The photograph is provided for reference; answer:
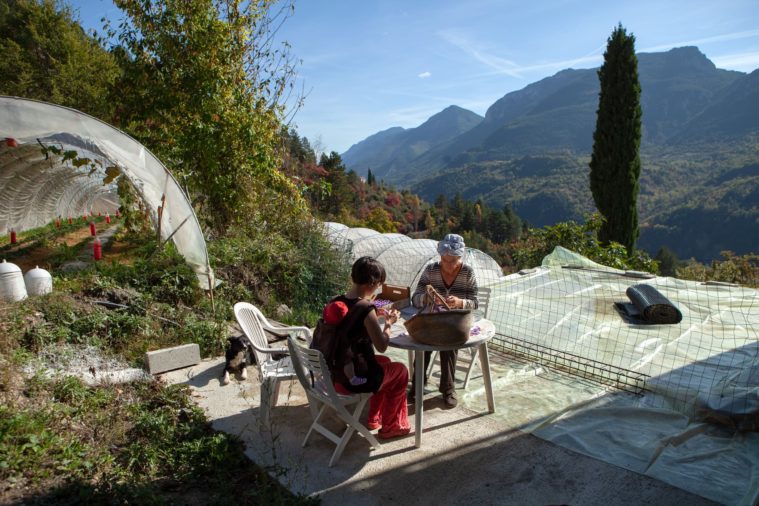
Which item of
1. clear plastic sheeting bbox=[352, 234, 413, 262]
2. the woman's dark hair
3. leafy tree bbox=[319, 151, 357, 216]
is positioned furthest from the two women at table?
leafy tree bbox=[319, 151, 357, 216]

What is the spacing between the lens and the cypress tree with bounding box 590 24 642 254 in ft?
50.4

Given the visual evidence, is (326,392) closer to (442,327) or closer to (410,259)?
(442,327)

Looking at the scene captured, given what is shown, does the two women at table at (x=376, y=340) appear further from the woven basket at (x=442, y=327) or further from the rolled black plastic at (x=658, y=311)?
the rolled black plastic at (x=658, y=311)

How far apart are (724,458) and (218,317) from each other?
5.33 meters

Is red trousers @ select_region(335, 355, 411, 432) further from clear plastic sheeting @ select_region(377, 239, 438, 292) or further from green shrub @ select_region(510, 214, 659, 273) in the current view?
green shrub @ select_region(510, 214, 659, 273)

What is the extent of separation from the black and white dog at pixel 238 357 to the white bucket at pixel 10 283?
2.52m

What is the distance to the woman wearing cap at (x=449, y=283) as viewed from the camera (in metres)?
4.16

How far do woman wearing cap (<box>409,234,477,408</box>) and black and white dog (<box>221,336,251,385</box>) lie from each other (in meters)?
2.00

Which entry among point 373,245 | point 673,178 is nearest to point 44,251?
point 373,245

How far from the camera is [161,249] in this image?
21.5 feet

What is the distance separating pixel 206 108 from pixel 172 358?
15.3 feet

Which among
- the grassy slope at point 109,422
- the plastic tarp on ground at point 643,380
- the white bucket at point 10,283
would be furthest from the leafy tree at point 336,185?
the white bucket at point 10,283

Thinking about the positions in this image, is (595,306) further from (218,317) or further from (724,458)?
(218,317)

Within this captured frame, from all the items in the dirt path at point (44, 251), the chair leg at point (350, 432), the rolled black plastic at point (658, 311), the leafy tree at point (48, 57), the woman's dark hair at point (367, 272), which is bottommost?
the rolled black plastic at point (658, 311)
